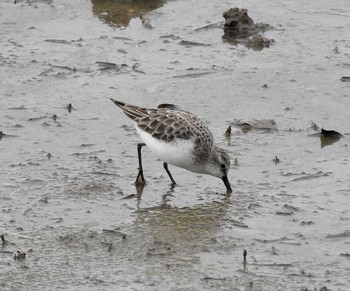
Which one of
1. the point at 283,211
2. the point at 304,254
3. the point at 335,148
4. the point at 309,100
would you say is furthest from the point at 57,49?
the point at 304,254

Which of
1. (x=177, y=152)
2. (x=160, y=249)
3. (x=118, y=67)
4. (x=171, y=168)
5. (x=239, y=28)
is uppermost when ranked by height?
(x=239, y=28)

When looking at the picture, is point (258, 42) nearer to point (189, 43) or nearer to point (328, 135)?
point (189, 43)

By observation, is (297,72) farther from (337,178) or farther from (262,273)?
(262,273)

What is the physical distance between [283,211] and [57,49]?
5.16m

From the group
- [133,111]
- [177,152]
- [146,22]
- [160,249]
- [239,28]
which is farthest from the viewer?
[146,22]

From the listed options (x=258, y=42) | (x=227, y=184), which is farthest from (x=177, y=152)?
(x=258, y=42)

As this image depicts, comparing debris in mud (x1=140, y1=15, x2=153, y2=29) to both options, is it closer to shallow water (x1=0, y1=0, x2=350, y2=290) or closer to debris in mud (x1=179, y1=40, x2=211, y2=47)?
shallow water (x1=0, y1=0, x2=350, y2=290)

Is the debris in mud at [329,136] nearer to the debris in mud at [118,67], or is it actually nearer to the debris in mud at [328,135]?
the debris in mud at [328,135]

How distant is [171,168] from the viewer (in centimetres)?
1016

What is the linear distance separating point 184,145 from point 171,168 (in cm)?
74

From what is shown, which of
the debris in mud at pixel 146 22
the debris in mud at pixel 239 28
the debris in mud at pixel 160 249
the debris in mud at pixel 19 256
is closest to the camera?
the debris in mud at pixel 19 256

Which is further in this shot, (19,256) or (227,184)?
(227,184)

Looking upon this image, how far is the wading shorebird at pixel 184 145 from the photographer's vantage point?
30.9 feet

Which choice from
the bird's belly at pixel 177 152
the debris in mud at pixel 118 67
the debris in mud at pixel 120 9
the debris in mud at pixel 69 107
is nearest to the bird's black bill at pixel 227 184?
the bird's belly at pixel 177 152
